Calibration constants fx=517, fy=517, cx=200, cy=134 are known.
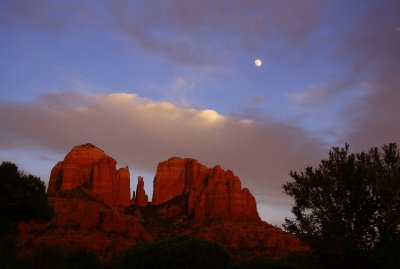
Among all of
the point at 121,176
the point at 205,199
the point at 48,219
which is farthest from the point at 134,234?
the point at 48,219

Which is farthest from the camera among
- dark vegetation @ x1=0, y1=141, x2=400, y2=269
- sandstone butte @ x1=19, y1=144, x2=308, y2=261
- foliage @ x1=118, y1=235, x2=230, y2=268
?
sandstone butte @ x1=19, y1=144, x2=308, y2=261

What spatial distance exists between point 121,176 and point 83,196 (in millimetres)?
16797

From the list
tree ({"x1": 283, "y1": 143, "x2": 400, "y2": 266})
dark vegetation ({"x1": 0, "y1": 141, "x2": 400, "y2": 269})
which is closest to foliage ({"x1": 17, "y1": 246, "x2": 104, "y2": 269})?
dark vegetation ({"x1": 0, "y1": 141, "x2": 400, "y2": 269})

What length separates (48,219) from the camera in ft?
119

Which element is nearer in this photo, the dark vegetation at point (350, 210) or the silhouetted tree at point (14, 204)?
the dark vegetation at point (350, 210)

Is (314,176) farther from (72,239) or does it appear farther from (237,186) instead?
(237,186)

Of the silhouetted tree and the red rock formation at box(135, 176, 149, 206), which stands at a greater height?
the red rock formation at box(135, 176, 149, 206)

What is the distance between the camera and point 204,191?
156 m

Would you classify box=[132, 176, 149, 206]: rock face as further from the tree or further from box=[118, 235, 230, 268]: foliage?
the tree

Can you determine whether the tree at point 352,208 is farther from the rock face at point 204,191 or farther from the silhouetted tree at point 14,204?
the rock face at point 204,191

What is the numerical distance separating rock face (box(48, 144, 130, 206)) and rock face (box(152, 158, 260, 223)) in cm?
1170

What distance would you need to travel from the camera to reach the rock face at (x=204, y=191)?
149 m

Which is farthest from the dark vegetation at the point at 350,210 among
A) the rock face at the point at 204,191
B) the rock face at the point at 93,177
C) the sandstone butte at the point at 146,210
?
the rock face at the point at 93,177

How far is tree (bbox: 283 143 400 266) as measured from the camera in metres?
25.9
